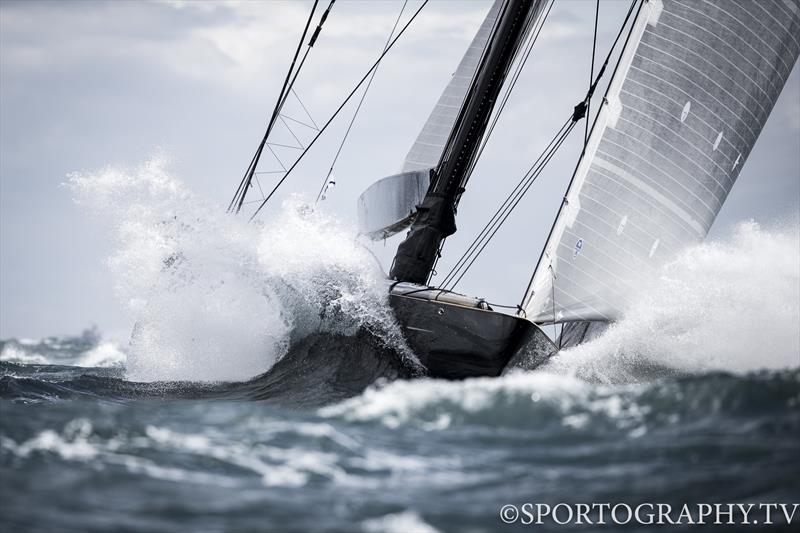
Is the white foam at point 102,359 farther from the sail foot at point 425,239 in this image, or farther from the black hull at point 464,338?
the black hull at point 464,338

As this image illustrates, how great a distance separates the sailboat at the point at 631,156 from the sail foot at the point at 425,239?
0.04 ft

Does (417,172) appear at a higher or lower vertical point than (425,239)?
higher

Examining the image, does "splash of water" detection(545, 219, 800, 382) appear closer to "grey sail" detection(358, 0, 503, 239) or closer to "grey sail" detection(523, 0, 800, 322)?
"grey sail" detection(523, 0, 800, 322)

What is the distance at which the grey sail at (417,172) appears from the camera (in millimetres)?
9078

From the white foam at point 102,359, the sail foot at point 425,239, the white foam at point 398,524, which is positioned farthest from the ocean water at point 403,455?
the white foam at point 102,359

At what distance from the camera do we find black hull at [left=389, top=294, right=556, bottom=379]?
23.7ft

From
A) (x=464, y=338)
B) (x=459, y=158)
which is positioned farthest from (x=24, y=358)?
(x=464, y=338)

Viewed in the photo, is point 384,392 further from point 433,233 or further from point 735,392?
point 433,233

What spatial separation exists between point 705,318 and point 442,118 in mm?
4687

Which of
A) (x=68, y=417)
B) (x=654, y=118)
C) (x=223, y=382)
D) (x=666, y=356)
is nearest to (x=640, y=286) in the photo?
(x=666, y=356)

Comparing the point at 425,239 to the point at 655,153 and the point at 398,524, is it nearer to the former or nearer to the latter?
the point at 655,153

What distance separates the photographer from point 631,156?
928cm

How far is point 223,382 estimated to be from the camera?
7.97 metres

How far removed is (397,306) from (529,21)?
11.0ft
